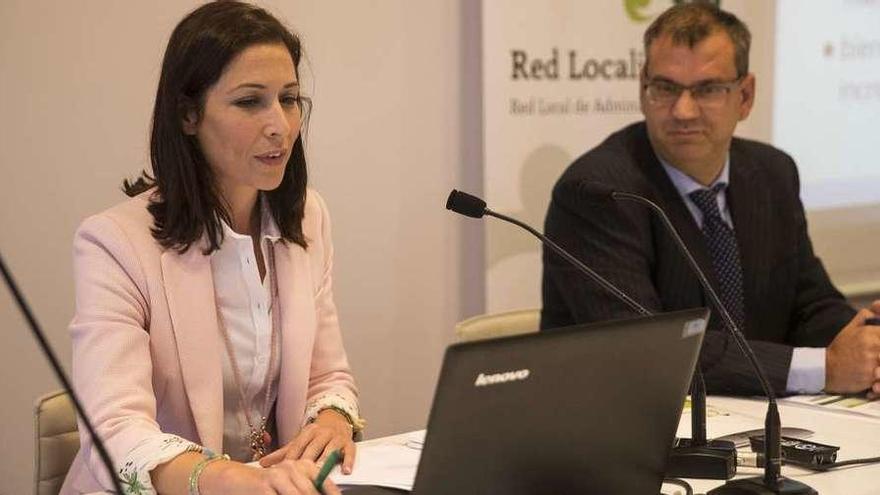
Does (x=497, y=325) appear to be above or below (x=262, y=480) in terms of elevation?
below

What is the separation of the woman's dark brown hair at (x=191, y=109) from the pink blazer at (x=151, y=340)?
4 cm

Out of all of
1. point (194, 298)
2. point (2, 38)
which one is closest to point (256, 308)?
point (194, 298)

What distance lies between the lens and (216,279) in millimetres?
2422

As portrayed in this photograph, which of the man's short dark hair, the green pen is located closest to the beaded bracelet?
the green pen

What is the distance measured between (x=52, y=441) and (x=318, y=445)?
56 centimetres

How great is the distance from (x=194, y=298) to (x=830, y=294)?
5.58 feet

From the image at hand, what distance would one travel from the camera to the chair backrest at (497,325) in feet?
10.2

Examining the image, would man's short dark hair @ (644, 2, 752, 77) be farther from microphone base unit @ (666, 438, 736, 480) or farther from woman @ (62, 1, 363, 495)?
microphone base unit @ (666, 438, 736, 480)

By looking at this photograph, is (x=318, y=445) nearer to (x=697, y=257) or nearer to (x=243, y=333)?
(x=243, y=333)

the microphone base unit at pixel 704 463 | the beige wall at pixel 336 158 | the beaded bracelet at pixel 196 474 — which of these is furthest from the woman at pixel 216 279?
the beige wall at pixel 336 158

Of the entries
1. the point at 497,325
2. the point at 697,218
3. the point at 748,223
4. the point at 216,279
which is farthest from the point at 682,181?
the point at 216,279

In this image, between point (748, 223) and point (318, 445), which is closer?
point (318, 445)

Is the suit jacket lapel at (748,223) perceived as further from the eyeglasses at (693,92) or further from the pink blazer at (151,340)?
the pink blazer at (151,340)

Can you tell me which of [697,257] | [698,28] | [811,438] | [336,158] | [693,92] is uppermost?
[698,28]
